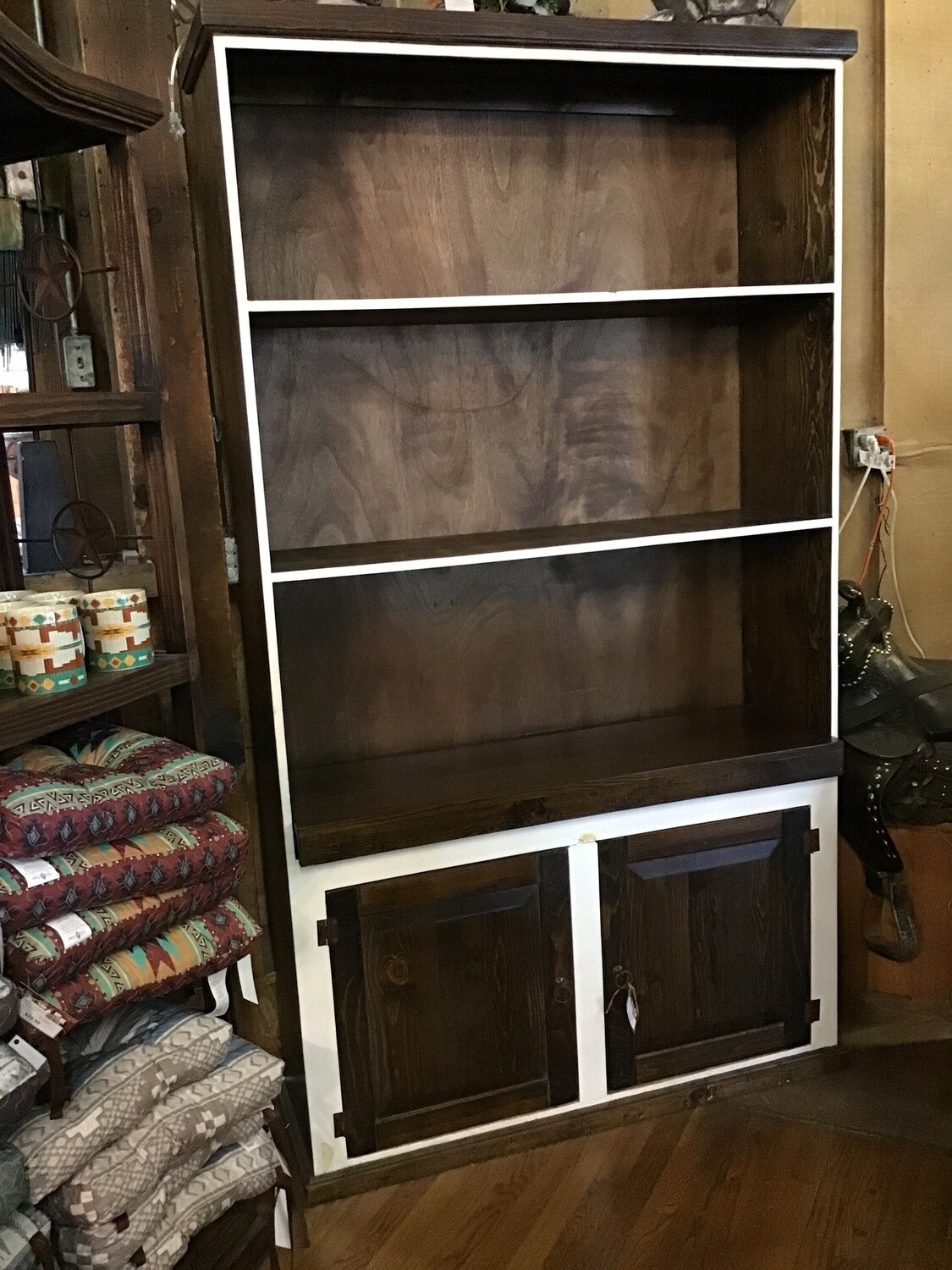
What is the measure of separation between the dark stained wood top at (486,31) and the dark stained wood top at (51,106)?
0.24 meters

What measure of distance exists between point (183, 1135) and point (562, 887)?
0.80 meters

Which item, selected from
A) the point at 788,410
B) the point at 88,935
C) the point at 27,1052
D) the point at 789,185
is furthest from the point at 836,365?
the point at 27,1052

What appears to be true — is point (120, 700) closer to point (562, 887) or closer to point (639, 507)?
point (562, 887)

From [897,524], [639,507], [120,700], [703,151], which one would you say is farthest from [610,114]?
[120,700]

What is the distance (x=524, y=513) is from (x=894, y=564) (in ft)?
2.92

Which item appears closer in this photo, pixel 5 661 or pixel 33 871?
pixel 33 871

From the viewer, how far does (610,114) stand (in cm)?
216

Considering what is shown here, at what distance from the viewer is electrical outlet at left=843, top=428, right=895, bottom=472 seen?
2416mm

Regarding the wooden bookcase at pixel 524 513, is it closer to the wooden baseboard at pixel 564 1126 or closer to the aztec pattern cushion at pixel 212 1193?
the wooden baseboard at pixel 564 1126

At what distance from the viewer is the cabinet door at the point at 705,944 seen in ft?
6.76

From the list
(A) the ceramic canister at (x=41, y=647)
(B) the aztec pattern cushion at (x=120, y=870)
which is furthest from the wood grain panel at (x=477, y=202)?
(B) the aztec pattern cushion at (x=120, y=870)

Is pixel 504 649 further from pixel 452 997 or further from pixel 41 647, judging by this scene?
pixel 41 647

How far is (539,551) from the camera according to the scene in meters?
1.93

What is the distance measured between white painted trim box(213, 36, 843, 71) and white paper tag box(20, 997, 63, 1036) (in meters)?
1.37
